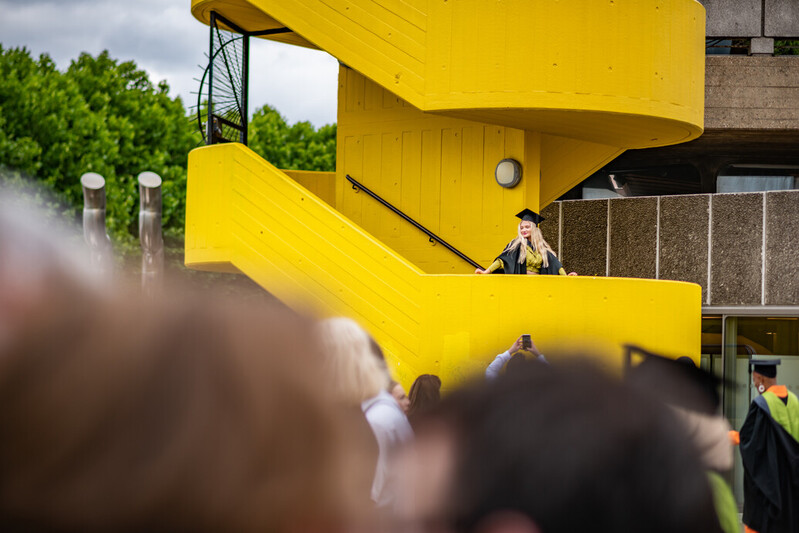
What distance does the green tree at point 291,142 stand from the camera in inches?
1633

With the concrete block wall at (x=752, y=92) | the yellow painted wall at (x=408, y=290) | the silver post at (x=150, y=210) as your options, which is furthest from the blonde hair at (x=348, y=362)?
the concrete block wall at (x=752, y=92)

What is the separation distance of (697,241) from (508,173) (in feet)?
10.2

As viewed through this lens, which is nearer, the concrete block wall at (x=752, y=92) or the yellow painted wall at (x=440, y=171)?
the yellow painted wall at (x=440, y=171)

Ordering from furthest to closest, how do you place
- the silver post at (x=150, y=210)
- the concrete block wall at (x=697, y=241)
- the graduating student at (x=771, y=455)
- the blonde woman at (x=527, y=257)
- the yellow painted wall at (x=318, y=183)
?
the yellow painted wall at (x=318, y=183)
the concrete block wall at (x=697, y=241)
the blonde woman at (x=527, y=257)
the silver post at (x=150, y=210)
the graduating student at (x=771, y=455)

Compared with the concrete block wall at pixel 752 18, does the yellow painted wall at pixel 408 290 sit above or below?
below

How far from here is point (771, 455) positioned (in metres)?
7.36

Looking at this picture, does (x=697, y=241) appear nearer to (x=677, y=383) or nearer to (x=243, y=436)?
(x=677, y=383)

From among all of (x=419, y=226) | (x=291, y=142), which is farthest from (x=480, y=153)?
(x=291, y=142)

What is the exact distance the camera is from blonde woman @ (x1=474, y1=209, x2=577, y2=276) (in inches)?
405

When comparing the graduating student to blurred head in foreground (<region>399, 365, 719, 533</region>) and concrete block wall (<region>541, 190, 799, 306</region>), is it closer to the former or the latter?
concrete block wall (<region>541, 190, 799, 306</region>)

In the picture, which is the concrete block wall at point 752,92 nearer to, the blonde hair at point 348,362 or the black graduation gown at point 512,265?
the black graduation gown at point 512,265

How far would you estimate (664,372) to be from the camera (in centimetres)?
136

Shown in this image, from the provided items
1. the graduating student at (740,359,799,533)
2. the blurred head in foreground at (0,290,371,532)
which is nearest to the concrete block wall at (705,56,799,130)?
the graduating student at (740,359,799,533)

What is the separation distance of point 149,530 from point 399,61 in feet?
33.9
